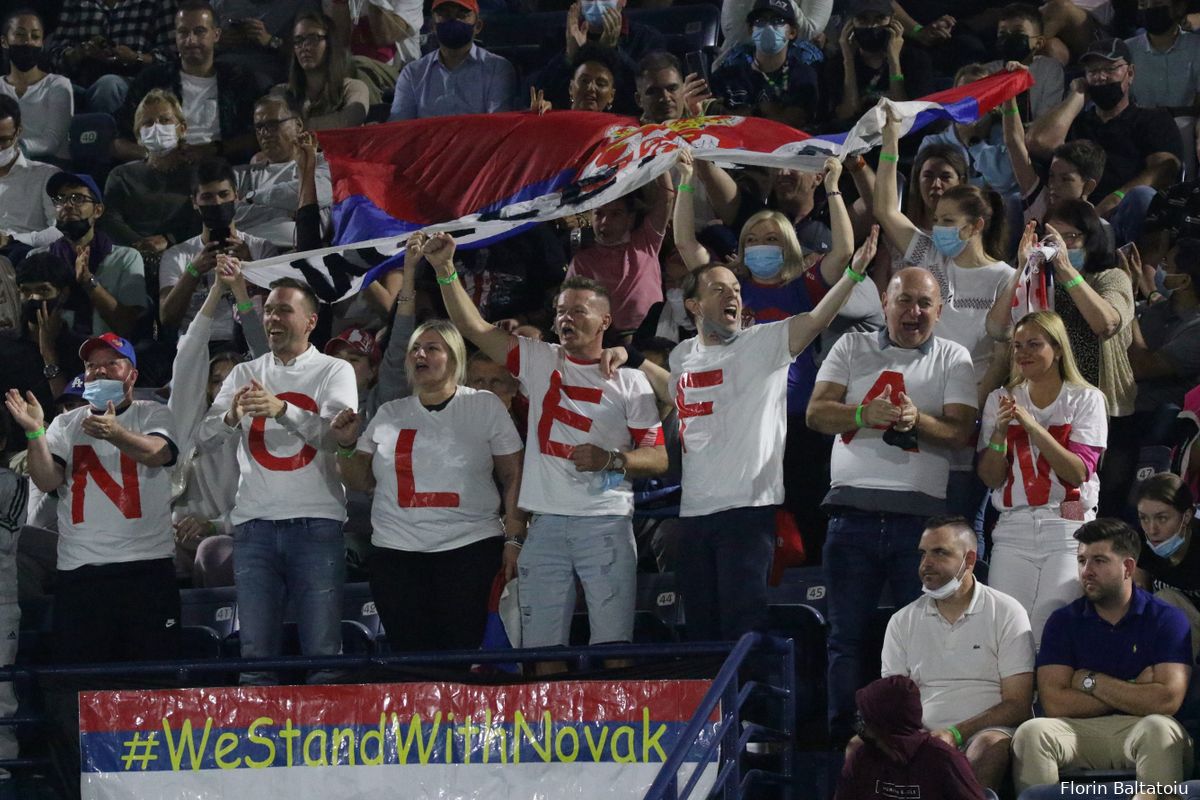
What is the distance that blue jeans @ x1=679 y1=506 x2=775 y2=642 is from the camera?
24.2ft

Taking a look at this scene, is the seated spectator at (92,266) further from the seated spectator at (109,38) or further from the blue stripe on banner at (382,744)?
the blue stripe on banner at (382,744)

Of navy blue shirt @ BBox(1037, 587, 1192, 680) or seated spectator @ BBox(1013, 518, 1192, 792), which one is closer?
seated spectator @ BBox(1013, 518, 1192, 792)

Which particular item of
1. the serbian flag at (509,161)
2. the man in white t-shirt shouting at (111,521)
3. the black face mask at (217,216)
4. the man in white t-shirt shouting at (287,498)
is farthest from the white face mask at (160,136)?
the man in white t-shirt shouting at (287,498)

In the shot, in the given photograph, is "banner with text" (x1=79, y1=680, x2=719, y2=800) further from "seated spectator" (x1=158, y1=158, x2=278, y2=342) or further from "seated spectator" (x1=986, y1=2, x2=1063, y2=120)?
"seated spectator" (x1=986, y1=2, x2=1063, y2=120)

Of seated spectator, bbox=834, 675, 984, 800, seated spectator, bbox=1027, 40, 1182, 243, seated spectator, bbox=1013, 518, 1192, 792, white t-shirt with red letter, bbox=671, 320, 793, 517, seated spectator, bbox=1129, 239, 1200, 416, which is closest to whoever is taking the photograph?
seated spectator, bbox=834, 675, 984, 800

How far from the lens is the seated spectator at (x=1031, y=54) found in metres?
10.5

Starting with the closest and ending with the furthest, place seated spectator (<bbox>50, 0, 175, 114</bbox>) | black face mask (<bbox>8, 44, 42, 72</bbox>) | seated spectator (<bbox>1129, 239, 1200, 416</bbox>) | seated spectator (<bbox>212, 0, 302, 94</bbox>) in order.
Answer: seated spectator (<bbox>1129, 239, 1200, 416</bbox>) → seated spectator (<bbox>212, 0, 302, 94</bbox>) → black face mask (<bbox>8, 44, 42, 72</bbox>) → seated spectator (<bbox>50, 0, 175, 114</bbox>)

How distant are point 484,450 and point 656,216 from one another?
2.00 meters

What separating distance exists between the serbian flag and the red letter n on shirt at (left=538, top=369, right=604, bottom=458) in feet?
4.05

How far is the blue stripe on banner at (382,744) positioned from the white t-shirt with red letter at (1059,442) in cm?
155

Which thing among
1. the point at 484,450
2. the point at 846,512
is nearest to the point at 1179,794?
the point at 846,512

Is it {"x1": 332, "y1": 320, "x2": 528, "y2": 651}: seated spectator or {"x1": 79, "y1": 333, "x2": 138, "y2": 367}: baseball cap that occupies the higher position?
{"x1": 79, "y1": 333, "x2": 138, "y2": 367}: baseball cap

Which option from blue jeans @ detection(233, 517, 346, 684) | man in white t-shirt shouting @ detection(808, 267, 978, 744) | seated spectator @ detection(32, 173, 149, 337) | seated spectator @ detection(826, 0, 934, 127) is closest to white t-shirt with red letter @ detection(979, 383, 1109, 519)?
man in white t-shirt shouting @ detection(808, 267, 978, 744)

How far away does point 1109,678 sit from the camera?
680cm
